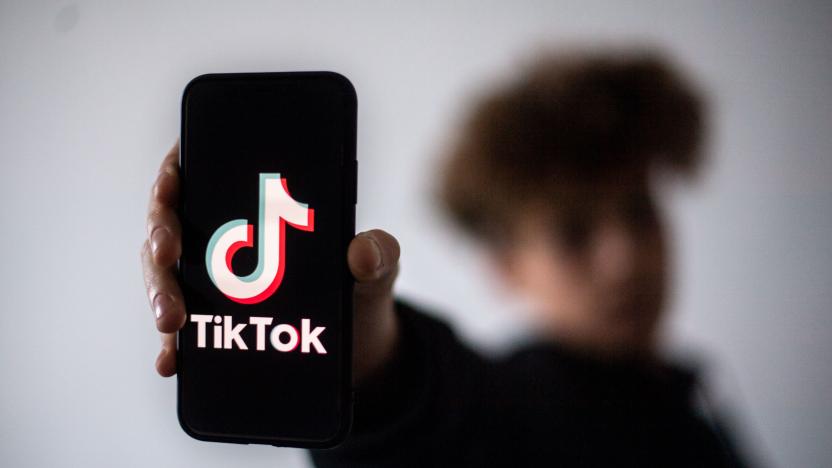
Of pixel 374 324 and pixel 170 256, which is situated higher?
pixel 170 256

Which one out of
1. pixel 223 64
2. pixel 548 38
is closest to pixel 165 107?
pixel 223 64

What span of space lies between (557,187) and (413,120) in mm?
231

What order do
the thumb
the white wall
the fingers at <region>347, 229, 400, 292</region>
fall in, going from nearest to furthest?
the fingers at <region>347, 229, 400, 292</region>, the thumb, the white wall

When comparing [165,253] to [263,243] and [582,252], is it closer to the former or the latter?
[263,243]

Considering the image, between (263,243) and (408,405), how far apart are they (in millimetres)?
247

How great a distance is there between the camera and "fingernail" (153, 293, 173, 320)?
1.22 ft

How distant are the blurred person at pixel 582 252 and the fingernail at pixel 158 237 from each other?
411 millimetres

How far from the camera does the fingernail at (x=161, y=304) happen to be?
37 centimetres

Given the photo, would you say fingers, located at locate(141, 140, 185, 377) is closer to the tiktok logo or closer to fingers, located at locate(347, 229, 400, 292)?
the tiktok logo

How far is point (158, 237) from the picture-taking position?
0.37 metres

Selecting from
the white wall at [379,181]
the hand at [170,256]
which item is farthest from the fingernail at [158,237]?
the white wall at [379,181]

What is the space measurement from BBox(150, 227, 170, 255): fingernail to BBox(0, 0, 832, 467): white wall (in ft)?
1.19

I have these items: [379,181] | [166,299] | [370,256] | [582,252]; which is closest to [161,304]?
[166,299]

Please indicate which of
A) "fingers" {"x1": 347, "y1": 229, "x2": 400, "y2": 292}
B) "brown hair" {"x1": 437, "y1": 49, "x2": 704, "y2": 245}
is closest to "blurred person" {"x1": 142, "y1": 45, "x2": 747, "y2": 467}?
"brown hair" {"x1": 437, "y1": 49, "x2": 704, "y2": 245}
